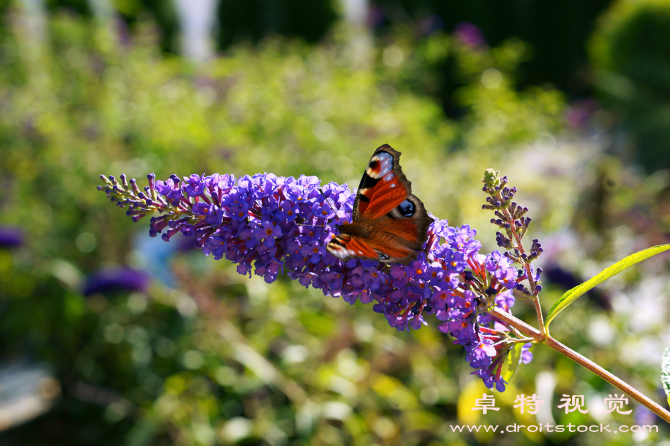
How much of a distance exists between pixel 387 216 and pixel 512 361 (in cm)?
43

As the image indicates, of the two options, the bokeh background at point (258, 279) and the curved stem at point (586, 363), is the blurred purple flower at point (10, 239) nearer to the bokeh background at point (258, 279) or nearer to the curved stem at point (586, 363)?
the bokeh background at point (258, 279)

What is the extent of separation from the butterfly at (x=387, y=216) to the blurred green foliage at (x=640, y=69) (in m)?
14.5

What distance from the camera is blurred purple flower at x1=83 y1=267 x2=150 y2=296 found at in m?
3.24

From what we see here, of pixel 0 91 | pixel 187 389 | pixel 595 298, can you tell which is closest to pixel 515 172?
pixel 595 298

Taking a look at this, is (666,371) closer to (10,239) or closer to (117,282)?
(117,282)

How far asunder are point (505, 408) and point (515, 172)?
3.25m

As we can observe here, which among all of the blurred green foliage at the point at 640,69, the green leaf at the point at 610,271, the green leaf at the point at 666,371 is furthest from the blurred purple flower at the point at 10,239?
the blurred green foliage at the point at 640,69

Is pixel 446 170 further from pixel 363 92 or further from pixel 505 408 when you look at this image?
pixel 505 408

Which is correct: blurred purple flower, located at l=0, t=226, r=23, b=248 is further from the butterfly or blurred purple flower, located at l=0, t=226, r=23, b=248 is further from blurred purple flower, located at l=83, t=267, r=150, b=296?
the butterfly

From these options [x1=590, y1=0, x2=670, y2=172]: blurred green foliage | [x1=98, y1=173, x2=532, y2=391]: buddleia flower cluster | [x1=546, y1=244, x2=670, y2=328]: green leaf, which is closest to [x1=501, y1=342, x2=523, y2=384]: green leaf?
[x1=98, y1=173, x2=532, y2=391]: buddleia flower cluster

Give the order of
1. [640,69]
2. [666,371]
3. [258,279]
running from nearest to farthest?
[666,371]
[258,279]
[640,69]

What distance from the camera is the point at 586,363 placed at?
965mm

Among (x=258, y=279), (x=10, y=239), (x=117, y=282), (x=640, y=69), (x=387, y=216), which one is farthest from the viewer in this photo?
(x=640, y=69)

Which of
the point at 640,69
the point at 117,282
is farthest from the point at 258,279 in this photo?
the point at 640,69
